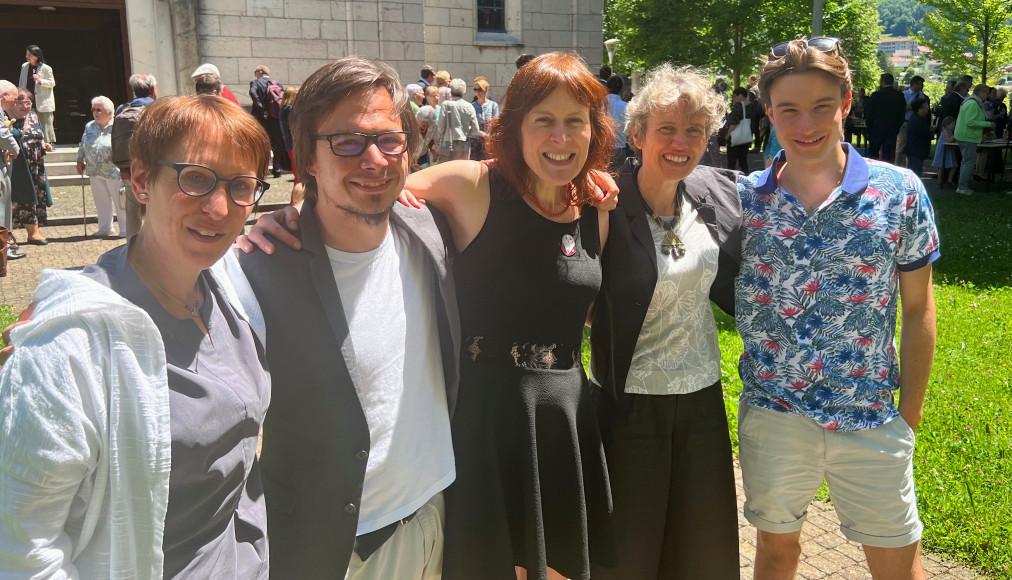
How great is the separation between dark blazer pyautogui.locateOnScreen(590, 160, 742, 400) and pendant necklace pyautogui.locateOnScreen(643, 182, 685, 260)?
4 centimetres

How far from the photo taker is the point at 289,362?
2.07m

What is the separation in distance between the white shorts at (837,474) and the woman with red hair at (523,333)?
0.68m

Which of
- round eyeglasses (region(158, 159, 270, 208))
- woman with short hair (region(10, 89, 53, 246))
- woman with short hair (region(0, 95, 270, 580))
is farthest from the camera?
woman with short hair (region(10, 89, 53, 246))

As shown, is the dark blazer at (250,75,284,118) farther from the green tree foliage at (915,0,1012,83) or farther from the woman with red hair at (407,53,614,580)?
the green tree foliage at (915,0,1012,83)

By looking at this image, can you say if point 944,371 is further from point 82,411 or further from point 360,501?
point 82,411

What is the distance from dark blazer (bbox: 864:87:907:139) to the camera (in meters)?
16.8

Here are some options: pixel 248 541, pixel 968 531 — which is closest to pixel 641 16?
pixel 968 531

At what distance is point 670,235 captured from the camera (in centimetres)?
276

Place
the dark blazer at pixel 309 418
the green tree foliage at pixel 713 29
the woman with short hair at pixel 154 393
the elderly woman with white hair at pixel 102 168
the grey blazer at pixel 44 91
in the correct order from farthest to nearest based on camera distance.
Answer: the green tree foliage at pixel 713 29
the grey blazer at pixel 44 91
the elderly woman with white hair at pixel 102 168
the dark blazer at pixel 309 418
the woman with short hair at pixel 154 393

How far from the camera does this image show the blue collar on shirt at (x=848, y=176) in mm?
2617

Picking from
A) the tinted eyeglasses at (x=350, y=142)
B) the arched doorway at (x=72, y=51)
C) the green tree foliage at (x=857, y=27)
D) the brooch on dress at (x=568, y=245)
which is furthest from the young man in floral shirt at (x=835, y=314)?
the green tree foliage at (x=857, y=27)

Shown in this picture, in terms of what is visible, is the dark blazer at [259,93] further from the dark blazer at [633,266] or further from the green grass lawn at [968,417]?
the dark blazer at [633,266]

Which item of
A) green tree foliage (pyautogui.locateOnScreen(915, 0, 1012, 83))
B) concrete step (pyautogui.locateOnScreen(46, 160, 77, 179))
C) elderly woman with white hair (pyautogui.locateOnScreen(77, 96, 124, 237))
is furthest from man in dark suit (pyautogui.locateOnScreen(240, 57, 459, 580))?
green tree foliage (pyautogui.locateOnScreen(915, 0, 1012, 83))

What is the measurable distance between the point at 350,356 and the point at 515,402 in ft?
1.99
